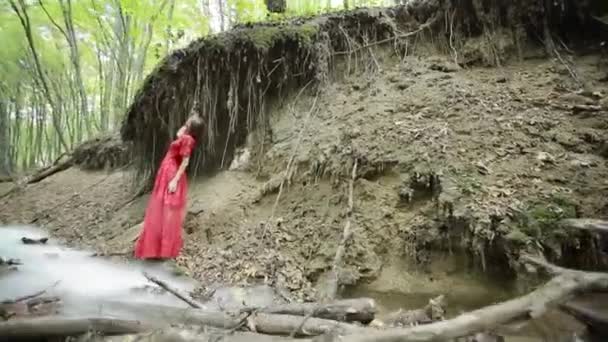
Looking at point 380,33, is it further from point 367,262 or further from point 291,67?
point 367,262

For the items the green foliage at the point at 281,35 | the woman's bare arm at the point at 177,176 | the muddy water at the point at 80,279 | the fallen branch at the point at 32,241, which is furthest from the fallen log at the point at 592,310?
the fallen branch at the point at 32,241

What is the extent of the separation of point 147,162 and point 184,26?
6771 millimetres

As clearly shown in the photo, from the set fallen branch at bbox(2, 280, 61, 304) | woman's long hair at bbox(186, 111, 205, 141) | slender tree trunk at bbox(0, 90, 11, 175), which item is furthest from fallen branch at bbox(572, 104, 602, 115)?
slender tree trunk at bbox(0, 90, 11, 175)

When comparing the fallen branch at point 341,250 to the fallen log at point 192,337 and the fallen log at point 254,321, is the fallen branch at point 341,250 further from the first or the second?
the fallen log at point 192,337

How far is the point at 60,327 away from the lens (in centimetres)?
243

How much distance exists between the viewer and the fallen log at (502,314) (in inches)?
73.5

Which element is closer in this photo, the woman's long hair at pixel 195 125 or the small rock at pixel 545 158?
the small rock at pixel 545 158

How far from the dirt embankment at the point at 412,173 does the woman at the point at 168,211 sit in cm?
29

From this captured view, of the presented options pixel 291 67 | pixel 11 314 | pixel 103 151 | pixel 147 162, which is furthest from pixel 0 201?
pixel 11 314

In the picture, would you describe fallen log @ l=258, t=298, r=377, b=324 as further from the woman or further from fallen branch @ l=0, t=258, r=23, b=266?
fallen branch @ l=0, t=258, r=23, b=266

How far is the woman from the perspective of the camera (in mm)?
5039

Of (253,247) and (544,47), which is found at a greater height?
(544,47)

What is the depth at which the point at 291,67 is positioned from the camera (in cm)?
605

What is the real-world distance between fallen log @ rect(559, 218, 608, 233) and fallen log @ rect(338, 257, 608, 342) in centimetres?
49
